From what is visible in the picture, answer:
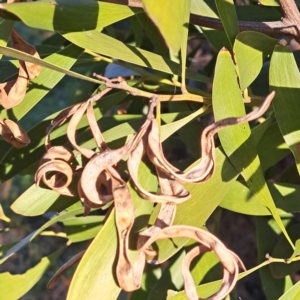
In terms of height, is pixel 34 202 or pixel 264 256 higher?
pixel 34 202

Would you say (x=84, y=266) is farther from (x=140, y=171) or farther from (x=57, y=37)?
(x=57, y=37)

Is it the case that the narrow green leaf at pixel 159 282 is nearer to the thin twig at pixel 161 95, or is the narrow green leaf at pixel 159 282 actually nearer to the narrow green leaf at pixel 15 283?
the narrow green leaf at pixel 15 283

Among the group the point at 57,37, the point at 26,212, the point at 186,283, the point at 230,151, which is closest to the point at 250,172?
the point at 230,151

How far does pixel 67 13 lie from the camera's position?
427 millimetres

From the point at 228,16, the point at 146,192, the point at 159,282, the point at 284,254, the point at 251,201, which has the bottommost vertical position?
the point at 159,282

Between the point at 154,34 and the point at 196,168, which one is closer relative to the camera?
the point at 196,168

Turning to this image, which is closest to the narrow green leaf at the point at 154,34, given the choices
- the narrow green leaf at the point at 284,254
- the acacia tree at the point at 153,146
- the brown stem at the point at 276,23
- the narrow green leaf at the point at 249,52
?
the acacia tree at the point at 153,146

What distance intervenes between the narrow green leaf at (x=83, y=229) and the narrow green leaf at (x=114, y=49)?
0.29 meters

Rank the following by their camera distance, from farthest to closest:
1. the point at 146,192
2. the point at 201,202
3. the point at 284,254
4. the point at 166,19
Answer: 1. the point at 284,254
2. the point at 201,202
3. the point at 146,192
4. the point at 166,19

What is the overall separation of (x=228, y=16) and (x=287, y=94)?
0.33 ft

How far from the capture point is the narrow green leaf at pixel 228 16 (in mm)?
490

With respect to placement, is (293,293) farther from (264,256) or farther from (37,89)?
(37,89)

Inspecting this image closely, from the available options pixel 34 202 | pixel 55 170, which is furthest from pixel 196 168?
pixel 34 202

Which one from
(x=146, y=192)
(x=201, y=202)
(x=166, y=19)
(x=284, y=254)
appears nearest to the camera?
(x=166, y=19)
